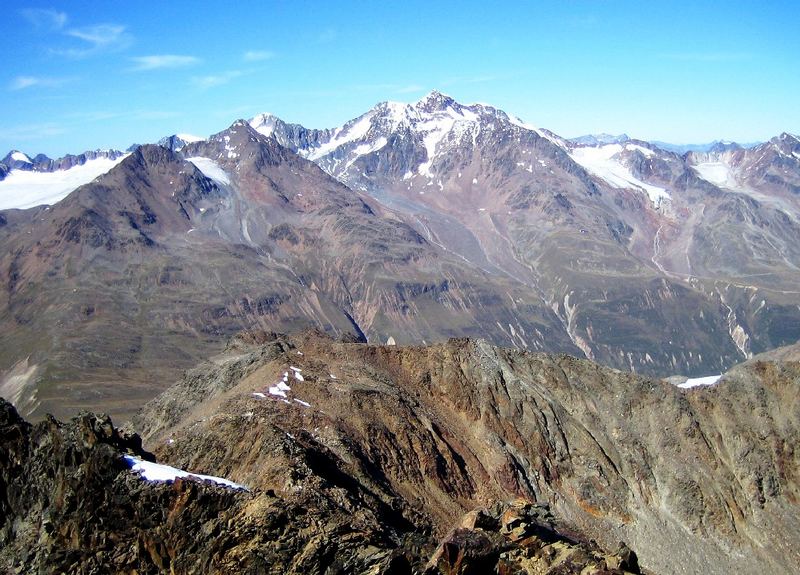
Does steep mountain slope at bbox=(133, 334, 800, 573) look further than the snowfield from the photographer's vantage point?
Yes

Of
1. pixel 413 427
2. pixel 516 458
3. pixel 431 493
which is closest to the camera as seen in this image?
pixel 431 493

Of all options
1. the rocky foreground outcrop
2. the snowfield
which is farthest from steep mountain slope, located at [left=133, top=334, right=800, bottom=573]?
the rocky foreground outcrop

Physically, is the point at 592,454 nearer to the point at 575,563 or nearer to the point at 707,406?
the point at 707,406

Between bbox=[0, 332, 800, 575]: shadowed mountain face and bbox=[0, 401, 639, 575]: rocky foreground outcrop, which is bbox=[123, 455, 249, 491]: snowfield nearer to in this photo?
bbox=[0, 332, 800, 575]: shadowed mountain face

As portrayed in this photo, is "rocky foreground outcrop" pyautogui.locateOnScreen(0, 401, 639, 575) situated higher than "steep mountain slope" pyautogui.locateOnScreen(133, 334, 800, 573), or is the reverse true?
"rocky foreground outcrop" pyautogui.locateOnScreen(0, 401, 639, 575)

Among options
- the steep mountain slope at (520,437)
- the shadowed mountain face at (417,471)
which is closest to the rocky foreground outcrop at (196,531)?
the shadowed mountain face at (417,471)

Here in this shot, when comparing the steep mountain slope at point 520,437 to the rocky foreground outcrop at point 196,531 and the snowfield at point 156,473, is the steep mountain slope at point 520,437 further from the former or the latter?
the rocky foreground outcrop at point 196,531

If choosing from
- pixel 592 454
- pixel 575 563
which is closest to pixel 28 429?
pixel 575 563

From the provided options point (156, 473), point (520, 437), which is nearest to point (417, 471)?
point (520, 437)
